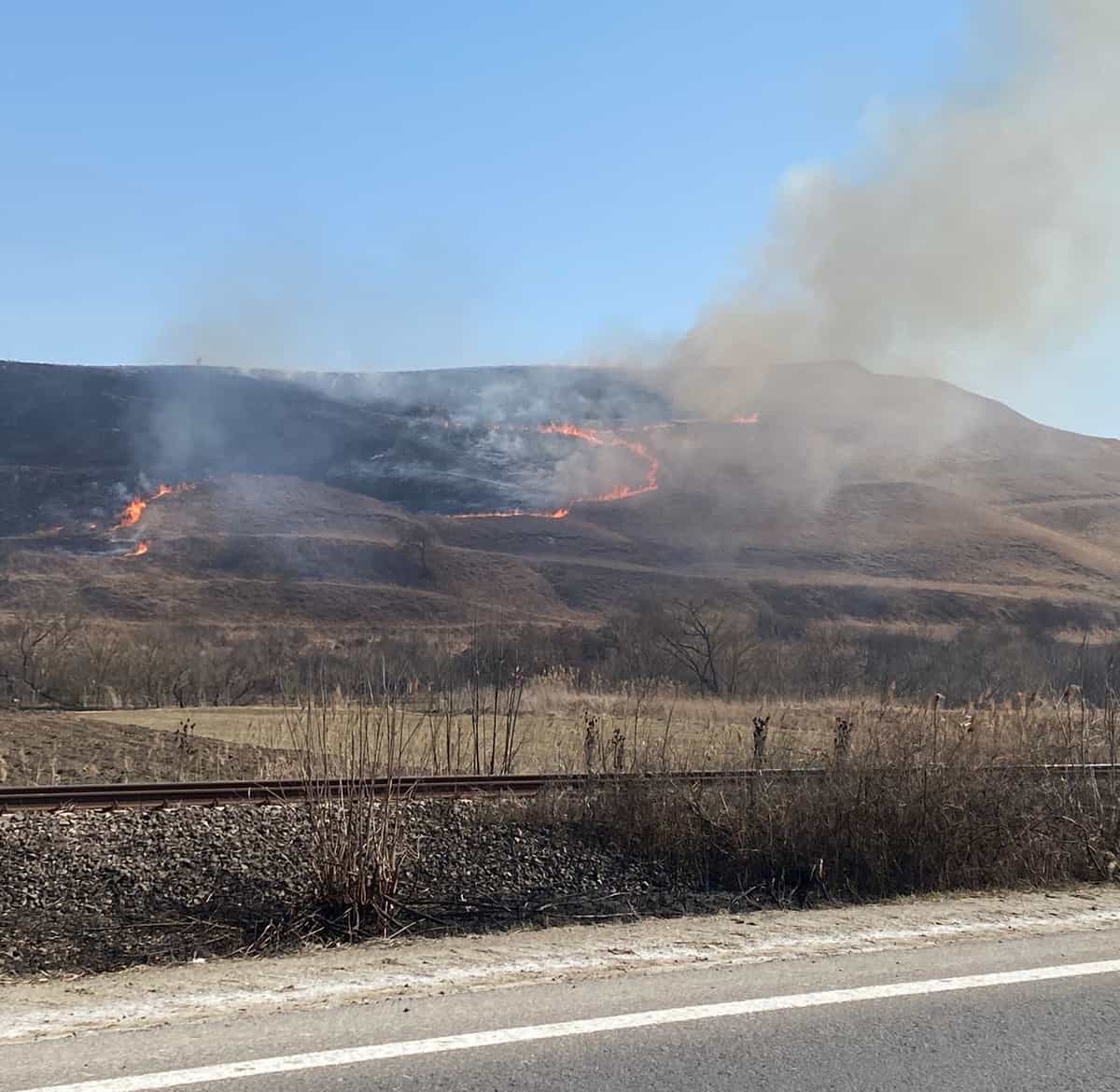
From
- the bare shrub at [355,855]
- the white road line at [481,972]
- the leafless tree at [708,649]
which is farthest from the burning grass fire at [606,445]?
the white road line at [481,972]

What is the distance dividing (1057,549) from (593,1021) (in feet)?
274

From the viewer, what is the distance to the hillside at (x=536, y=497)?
63.1 m

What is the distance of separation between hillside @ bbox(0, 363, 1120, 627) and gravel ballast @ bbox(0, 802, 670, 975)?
48041 millimetres

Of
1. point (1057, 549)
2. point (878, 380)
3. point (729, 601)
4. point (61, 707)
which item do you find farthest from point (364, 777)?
point (878, 380)

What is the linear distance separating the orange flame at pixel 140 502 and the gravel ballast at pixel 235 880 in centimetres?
7559

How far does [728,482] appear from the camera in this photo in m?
97.5

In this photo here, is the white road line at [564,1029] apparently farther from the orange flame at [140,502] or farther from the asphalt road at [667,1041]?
the orange flame at [140,502]

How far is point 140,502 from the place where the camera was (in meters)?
84.9

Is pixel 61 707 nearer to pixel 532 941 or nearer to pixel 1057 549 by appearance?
pixel 532 941

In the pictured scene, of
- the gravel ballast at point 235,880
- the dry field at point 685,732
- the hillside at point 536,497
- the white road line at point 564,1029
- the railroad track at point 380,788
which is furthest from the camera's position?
the hillside at point 536,497

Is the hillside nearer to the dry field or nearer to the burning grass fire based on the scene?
the burning grass fire

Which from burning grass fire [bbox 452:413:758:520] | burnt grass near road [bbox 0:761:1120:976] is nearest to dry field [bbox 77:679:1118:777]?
burnt grass near road [bbox 0:761:1120:976]

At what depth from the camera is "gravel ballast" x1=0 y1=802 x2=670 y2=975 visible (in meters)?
6.33

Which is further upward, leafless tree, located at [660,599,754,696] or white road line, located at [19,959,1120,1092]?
white road line, located at [19,959,1120,1092]
